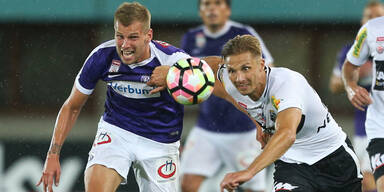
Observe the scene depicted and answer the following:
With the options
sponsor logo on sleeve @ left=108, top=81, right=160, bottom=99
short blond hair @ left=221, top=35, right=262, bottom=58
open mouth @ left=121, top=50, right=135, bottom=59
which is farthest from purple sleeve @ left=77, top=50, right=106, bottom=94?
short blond hair @ left=221, top=35, right=262, bottom=58

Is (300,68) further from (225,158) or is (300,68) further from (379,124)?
(379,124)

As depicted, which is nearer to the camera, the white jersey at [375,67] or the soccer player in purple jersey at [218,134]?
the white jersey at [375,67]

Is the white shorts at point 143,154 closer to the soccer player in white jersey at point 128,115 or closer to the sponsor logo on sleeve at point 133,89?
the soccer player in white jersey at point 128,115

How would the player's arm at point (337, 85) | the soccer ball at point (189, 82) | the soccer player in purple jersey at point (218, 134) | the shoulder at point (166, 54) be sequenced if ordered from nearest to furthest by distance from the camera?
the soccer ball at point (189, 82) < the shoulder at point (166, 54) < the soccer player in purple jersey at point (218, 134) < the player's arm at point (337, 85)

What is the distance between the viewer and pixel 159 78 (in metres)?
5.54

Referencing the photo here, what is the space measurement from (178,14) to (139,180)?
6087 millimetres

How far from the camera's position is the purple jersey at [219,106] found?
27.8ft

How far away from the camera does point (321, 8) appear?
1174cm

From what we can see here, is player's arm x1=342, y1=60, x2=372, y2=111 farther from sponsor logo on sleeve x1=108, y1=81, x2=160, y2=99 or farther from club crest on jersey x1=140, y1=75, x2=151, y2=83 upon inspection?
club crest on jersey x1=140, y1=75, x2=151, y2=83

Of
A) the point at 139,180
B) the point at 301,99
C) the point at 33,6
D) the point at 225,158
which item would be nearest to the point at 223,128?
the point at 225,158

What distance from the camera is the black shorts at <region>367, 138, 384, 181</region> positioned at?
593cm

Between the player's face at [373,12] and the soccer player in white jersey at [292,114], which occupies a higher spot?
the player's face at [373,12]

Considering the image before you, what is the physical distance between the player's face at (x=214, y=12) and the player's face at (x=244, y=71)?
3.40 metres

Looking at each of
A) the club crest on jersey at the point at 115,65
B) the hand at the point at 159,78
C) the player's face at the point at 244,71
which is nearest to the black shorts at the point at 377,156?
the player's face at the point at 244,71
